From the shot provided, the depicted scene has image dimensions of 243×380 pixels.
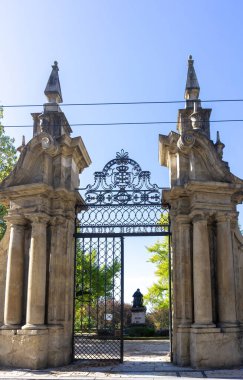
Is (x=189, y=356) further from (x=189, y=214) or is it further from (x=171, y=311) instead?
(x=189, y=214)

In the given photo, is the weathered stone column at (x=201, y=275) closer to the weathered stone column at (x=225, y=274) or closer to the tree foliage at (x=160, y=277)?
the weathered stone column at (x=225, y=274)

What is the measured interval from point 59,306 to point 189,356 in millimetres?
3237

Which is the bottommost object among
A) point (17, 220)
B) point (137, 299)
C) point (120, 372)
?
point (120, 372)

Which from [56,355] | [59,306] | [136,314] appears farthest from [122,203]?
Answer: [136,314]

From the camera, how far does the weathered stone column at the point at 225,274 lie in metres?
9.46

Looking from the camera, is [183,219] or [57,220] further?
[57,220]

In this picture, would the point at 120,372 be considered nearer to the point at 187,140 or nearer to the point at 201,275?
the point at 201,275

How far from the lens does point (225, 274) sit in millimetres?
9641

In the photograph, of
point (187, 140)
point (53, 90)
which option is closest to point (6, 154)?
point (53, 90)

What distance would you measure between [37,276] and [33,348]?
1.58 meters

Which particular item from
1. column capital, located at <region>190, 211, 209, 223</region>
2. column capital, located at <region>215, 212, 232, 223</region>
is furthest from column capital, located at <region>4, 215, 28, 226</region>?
column capital, located at <region>215, 212, 232, 223</region>

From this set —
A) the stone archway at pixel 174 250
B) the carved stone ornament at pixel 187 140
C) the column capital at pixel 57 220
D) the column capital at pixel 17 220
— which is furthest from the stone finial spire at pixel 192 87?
the column capital at pixel 17 220

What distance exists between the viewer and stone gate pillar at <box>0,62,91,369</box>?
9500mm

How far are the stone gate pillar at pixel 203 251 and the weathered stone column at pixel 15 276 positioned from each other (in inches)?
146
